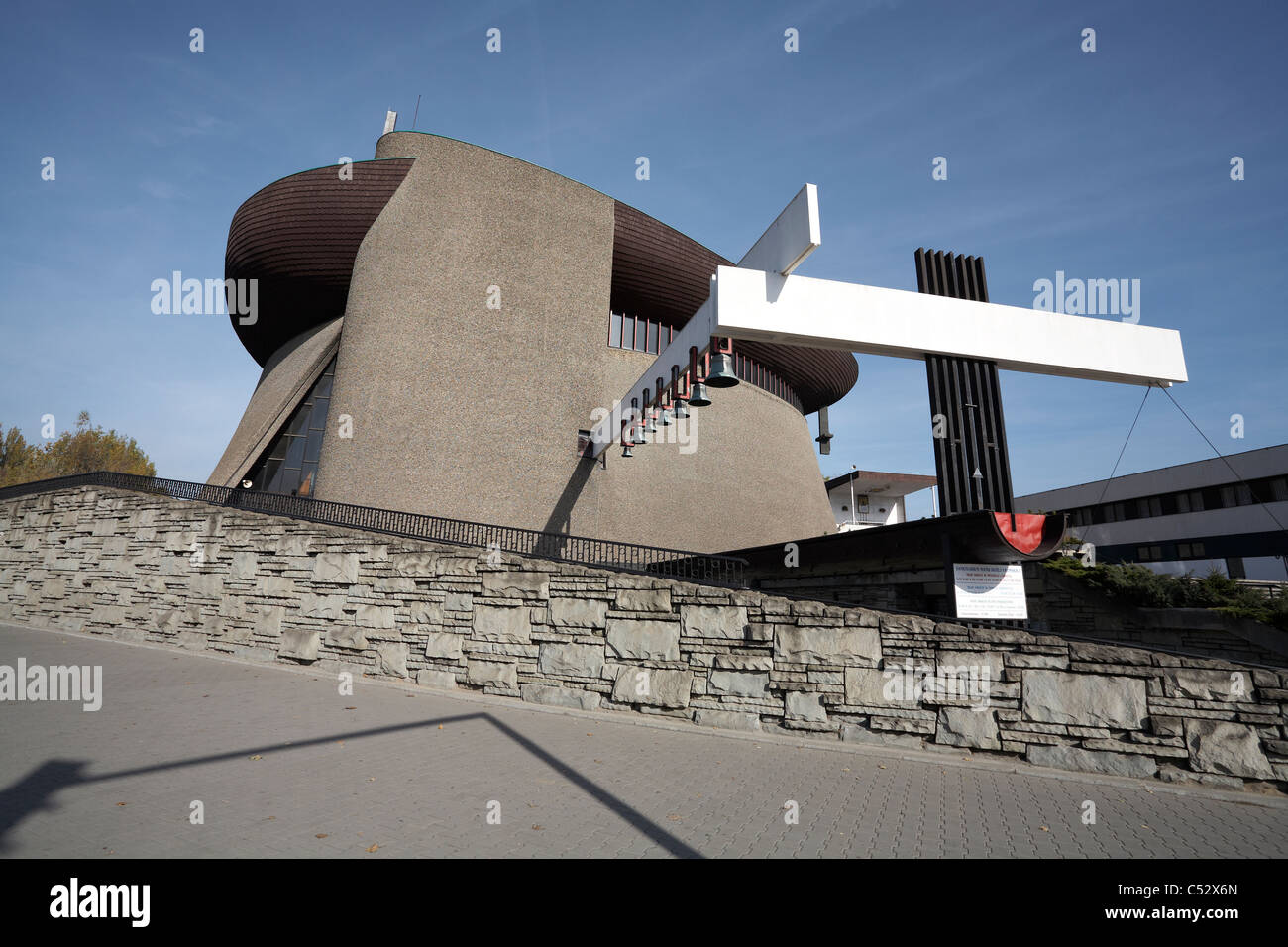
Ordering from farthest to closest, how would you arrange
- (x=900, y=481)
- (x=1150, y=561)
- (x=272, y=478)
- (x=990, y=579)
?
(x=900, y=481) < (x=1150, y=561) < (x=272, y=478) < (x=990, y=579)

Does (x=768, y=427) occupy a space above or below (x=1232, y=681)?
above

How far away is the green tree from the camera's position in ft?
169

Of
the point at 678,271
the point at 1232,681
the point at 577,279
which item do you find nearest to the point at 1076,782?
the point at 1232,681

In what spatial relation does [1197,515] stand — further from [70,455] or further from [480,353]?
[70,455]

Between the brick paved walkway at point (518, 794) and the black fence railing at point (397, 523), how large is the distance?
4221 millimetres

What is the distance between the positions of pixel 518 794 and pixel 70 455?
67.5 meters

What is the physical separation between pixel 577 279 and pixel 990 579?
16.8 metres

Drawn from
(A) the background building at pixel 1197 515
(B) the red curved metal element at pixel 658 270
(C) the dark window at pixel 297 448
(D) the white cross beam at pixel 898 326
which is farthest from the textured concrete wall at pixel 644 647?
(A) the background building at pixel 1197 515

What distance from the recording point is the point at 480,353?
19.6 metres

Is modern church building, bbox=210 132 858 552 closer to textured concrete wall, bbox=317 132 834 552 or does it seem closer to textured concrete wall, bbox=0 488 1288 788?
textured concrete wall, bbox=317 132 834 552

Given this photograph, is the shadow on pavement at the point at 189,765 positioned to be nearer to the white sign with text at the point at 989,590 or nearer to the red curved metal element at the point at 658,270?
the white sign with text at the point at 989,590

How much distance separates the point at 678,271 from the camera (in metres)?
23.8
